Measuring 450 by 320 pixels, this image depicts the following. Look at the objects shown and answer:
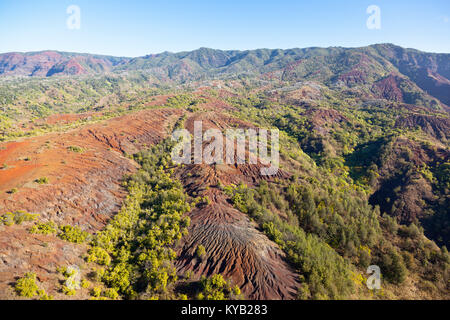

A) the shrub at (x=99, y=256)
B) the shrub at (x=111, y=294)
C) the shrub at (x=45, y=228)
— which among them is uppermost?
the shrub at (x=45, y=228)

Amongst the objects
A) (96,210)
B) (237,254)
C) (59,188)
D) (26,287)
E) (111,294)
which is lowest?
(111,294)

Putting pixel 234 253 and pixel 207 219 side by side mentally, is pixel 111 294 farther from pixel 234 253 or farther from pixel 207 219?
pixel 207 219

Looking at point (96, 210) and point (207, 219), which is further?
point (96, 210)

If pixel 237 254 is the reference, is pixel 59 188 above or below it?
above

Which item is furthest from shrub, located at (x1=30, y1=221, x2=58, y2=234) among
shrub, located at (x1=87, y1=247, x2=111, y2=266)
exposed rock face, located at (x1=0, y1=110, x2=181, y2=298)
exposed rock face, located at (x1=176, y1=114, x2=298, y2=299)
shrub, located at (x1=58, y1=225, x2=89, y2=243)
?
exposed rock face, located at (x1=176, y1=114, x2=298, y2=299)

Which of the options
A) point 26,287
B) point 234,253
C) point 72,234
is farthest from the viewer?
point 72,234

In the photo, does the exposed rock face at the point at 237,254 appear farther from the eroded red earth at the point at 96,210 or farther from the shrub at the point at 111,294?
the shrub at the point at 111,294

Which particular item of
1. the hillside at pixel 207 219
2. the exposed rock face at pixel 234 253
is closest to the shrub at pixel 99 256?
the hillside at pixel 207 219

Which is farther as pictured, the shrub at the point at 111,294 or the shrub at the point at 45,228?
the shrub at the point at 45,228

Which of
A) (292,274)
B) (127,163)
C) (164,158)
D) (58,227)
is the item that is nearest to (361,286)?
(292,274)

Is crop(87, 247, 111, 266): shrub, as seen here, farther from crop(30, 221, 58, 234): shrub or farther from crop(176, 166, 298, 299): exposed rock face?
crop(176, 166, 298, 299): exposed rock face

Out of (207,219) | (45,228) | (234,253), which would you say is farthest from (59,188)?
(234,253)

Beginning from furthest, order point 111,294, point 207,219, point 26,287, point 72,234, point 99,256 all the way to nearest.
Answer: point 207,219
point 72,234
point 99,256
point 111,294
point 26,287

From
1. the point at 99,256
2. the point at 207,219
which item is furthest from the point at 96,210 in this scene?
the point at 207,219
